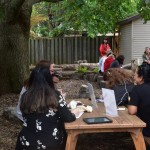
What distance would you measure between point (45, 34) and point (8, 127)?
19998mm

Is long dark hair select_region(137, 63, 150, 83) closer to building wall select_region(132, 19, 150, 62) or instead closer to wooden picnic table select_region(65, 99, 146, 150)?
wooden picnic table select_region(65, 99, 146, 150)

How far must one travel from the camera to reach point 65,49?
72.9 ft

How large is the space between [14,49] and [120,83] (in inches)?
203

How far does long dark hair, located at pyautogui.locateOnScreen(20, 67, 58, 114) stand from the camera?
12.9ft

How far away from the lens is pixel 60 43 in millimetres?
22156

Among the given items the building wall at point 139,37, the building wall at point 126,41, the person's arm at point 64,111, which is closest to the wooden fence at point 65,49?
the building wall at point 126,41

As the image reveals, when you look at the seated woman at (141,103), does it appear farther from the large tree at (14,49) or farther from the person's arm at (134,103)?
the large tree at (14,49)

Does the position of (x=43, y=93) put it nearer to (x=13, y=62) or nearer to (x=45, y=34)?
(x=13, y=62)

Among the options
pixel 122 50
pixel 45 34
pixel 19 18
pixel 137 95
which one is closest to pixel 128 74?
pixel 137 95

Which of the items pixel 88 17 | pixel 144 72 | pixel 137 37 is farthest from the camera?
pixel 137 37

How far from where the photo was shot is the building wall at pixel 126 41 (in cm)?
2008

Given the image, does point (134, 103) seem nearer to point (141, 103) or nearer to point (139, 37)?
point (141, 103)

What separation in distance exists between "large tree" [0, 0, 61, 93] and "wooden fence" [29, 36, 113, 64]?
38.7 feet

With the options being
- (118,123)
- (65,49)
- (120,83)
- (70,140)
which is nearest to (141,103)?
(118,123)
